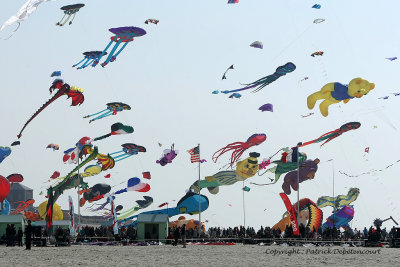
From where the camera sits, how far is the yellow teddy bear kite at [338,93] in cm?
4359

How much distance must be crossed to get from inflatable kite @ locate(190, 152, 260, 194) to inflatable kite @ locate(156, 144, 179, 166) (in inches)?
116

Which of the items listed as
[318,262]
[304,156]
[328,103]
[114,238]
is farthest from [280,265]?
[304,156]

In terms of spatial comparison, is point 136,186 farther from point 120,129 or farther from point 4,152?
point 120,129

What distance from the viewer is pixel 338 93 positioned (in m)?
45.4

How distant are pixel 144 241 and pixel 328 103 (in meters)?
13.3

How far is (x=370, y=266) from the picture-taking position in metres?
27.0

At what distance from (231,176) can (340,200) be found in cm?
1399

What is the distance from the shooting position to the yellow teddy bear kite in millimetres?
43594

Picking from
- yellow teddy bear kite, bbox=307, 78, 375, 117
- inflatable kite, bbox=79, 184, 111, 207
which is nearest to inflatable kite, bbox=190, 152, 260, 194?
inflatable kite, bbox=79, 184, 111, 207

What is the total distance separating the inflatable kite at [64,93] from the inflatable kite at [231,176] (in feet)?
43.9

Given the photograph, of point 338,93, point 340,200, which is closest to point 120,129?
point 338,93

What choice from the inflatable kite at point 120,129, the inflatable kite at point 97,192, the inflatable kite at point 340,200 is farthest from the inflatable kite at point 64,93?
the inflatable kite at point 340,200

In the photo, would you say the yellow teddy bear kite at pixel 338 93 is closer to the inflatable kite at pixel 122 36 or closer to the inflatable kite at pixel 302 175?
the inflatable kite at pixel 122 36

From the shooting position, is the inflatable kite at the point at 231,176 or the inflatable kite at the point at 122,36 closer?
the inflatable kite at the point at 122,36
